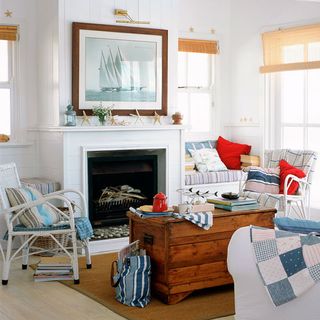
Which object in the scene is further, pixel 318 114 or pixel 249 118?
pixel 249 118

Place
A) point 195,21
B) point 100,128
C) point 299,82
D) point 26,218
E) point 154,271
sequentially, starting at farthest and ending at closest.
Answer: point 195,21
point 299,82
point 100,128
point 26,218
point 154,271

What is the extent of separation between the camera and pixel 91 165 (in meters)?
6.35

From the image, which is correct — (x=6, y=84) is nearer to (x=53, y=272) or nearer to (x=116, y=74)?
(x=116, y=74)

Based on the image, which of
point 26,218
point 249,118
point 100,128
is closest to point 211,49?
point 249,118

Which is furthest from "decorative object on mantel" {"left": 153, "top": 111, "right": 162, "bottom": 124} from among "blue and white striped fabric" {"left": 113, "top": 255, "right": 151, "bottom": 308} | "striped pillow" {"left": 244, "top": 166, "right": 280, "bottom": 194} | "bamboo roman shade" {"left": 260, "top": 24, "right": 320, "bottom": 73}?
"blue and white striped fabric" {"left": 113, "top": 255, "right": 151, "bottom": 308}

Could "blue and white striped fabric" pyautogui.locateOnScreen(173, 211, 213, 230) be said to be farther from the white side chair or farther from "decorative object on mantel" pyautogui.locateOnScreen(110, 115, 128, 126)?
"decorative object on mantel" pyautogui.locateOnScreen(110, 115, 128, 126)

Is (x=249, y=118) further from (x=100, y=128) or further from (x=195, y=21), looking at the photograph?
(x=100, y=128)

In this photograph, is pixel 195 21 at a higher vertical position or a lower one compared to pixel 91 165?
higher

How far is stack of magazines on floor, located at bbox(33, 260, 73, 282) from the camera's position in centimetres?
517

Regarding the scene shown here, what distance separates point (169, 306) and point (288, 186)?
2.38 metres

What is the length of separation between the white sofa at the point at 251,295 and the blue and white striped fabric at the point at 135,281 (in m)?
1.18

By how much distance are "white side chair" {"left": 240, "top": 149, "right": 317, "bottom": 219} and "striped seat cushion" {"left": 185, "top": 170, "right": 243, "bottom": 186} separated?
0.68 feet

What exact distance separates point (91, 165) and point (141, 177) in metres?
0.71

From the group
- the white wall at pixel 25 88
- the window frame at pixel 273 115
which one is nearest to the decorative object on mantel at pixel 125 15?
the white wall at pixel 25 88
